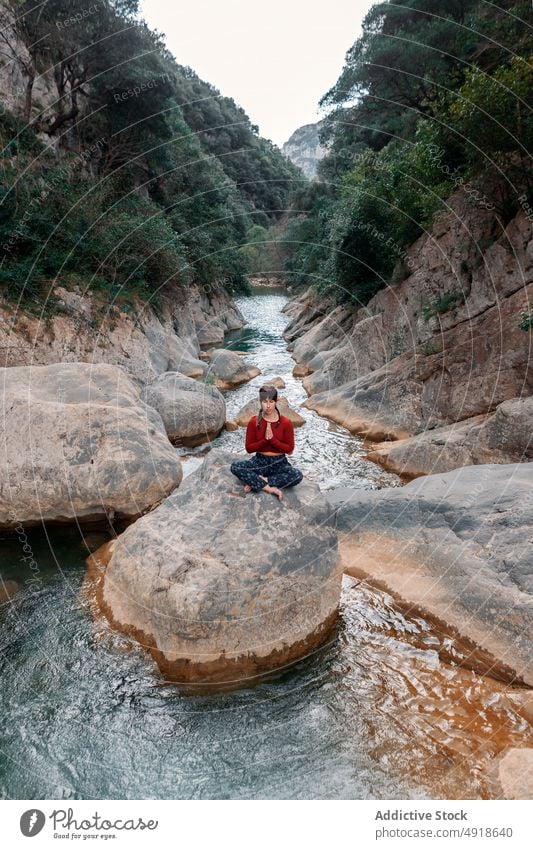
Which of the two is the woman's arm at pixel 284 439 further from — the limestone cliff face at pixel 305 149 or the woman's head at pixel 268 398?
the limestone cliff face at pixel 305 149

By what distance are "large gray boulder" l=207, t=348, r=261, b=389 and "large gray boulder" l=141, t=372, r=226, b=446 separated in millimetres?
4629

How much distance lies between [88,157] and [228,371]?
1190 centimetres

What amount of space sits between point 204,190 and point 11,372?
23.7m

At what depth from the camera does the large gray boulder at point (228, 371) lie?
16.8 meters

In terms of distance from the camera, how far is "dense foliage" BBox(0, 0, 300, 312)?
13.1 metres

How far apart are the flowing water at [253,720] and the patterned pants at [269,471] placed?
1635 mm

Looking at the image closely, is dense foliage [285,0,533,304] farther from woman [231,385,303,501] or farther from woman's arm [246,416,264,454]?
woman's arm [246,416,264,454]

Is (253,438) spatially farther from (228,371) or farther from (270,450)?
(228,371)

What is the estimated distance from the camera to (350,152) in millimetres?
29031

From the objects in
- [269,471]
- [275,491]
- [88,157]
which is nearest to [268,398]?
[269,471]

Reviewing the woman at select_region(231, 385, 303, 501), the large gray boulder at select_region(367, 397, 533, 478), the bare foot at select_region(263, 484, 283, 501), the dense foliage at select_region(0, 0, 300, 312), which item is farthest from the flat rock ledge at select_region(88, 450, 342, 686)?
the dense foliage at select_region(0, 0, 300, 312)
